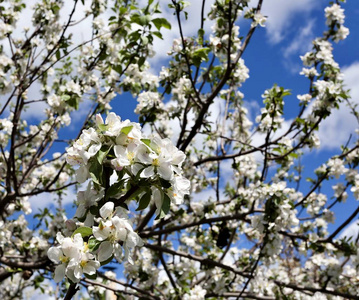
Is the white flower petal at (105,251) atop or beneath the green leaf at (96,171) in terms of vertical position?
beneath

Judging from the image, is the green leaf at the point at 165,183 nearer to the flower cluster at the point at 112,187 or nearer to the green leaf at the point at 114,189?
the flower cluster at the point at 112,187

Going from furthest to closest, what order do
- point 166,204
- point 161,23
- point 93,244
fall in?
point 161,23
point 166,204
point 93,244

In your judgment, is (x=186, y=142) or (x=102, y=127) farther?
(x=186, y=142)

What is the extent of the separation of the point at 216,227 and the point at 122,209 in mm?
3311

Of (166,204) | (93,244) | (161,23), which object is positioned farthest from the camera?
(161,23)

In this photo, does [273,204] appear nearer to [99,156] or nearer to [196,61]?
[196,61]

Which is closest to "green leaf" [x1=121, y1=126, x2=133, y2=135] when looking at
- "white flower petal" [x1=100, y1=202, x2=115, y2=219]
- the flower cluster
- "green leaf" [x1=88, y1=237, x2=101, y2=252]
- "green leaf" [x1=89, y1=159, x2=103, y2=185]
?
the flower cluster

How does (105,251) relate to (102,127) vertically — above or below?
below

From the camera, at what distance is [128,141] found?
1.24 m

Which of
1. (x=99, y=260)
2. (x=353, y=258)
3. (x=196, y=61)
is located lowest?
(x=99, y=260)

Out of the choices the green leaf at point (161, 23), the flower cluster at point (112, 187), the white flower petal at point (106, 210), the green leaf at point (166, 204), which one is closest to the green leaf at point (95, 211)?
the flower cluster at point (112, 187)

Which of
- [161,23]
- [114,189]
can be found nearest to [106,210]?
[114,189]

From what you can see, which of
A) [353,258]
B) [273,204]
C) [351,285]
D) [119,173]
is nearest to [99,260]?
[119,173]

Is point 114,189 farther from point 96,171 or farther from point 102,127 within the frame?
point 102,127
